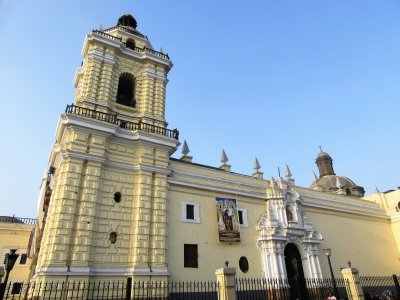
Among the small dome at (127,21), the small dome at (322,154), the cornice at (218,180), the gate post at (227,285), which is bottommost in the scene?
the gate post at (227,285)

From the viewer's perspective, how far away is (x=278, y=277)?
19500 mm

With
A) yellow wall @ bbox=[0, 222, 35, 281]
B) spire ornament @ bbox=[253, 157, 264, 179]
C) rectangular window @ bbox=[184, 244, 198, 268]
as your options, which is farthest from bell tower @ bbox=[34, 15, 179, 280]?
yellow wall @ bbox=[0, 222, 35, 281]

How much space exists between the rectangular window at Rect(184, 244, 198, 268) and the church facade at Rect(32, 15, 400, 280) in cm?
6

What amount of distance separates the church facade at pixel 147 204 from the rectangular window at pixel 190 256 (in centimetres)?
6

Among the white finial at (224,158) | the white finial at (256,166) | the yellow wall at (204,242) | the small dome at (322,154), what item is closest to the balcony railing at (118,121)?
the yellow wall at (204,242)

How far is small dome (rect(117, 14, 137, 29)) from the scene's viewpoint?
2462cm

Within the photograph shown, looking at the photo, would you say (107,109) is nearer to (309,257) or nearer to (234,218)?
(234,218)

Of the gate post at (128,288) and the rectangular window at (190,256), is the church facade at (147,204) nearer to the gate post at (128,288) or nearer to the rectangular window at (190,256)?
the rectangular window at (190,256)

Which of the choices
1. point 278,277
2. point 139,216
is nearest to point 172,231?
point 139,216

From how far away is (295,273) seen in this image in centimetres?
2117

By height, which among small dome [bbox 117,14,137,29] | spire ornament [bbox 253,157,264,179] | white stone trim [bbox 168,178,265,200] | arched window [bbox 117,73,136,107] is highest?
small dome [bbox 117,14,137,29]

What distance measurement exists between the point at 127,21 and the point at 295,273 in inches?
898

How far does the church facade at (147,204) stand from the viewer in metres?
14.9

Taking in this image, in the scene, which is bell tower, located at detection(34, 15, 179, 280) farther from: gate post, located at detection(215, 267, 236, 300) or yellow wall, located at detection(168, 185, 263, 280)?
gate post, located at detection(215, 267, 236, 300)
